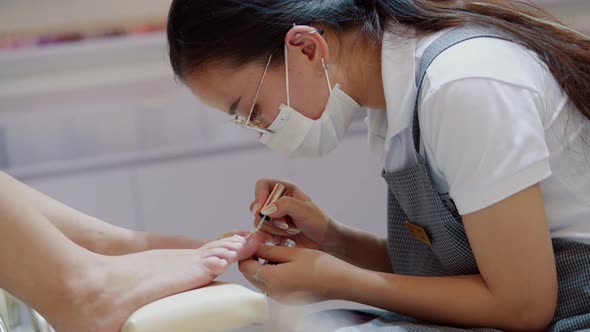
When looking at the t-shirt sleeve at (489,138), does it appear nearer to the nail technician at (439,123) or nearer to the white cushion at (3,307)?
the nail technician at (439,123)

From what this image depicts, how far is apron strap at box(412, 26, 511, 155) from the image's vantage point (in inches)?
42.2

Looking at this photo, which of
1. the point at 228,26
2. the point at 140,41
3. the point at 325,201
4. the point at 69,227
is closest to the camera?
the point at 228,26

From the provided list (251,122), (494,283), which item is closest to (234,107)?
(251,122)

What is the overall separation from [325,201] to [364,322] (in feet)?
3.50

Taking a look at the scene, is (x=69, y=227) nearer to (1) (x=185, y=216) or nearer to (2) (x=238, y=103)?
(2) (x=238, y=103)

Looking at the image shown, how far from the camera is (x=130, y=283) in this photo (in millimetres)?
1081

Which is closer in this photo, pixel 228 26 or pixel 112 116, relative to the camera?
pixel 228 26

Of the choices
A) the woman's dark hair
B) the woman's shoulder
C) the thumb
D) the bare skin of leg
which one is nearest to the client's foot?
the bare skin of leg

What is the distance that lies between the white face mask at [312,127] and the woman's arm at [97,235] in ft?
0.89

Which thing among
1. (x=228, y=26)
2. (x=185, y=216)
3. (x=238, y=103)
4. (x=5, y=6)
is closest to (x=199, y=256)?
(x=238, y=103)

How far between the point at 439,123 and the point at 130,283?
0.51 meters

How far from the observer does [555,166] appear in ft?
3.55

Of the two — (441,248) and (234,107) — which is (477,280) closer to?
(441,248)

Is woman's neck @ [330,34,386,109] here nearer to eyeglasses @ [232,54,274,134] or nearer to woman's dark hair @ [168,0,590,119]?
woman's dark hair @ [168,0,590,119]
